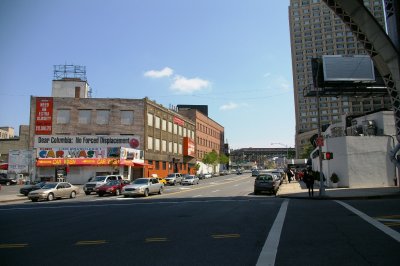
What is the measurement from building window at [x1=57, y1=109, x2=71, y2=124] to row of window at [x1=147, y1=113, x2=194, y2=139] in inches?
524

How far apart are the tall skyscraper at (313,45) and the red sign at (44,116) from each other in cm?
9948

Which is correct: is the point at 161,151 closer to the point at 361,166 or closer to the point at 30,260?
the point at 361,166

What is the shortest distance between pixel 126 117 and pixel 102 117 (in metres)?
3.97

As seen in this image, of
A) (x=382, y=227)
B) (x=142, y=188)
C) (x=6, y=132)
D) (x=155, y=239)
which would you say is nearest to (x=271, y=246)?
(x=155, y=239)

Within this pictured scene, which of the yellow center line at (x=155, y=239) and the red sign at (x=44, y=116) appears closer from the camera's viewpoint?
the yellow center line at (x=155, y=239)

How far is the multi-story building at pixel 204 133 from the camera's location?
9512cm

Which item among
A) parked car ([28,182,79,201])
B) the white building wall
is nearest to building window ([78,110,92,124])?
parked car ([28,182,79,201])

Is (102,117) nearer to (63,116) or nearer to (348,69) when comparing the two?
(63,116)

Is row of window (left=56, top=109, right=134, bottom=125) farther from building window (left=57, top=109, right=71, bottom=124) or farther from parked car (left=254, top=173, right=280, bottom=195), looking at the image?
parked car (left=254, top=173, right=280, bottom=195)

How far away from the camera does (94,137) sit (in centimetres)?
5903

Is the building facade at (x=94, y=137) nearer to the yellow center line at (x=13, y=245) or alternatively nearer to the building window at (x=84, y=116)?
the building window at (x=84, y=116)

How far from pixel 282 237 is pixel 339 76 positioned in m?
29.9

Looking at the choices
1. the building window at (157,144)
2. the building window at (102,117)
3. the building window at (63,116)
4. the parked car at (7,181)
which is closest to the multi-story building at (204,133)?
the building window at (157,144)

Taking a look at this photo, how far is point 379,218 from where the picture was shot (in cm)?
1296
